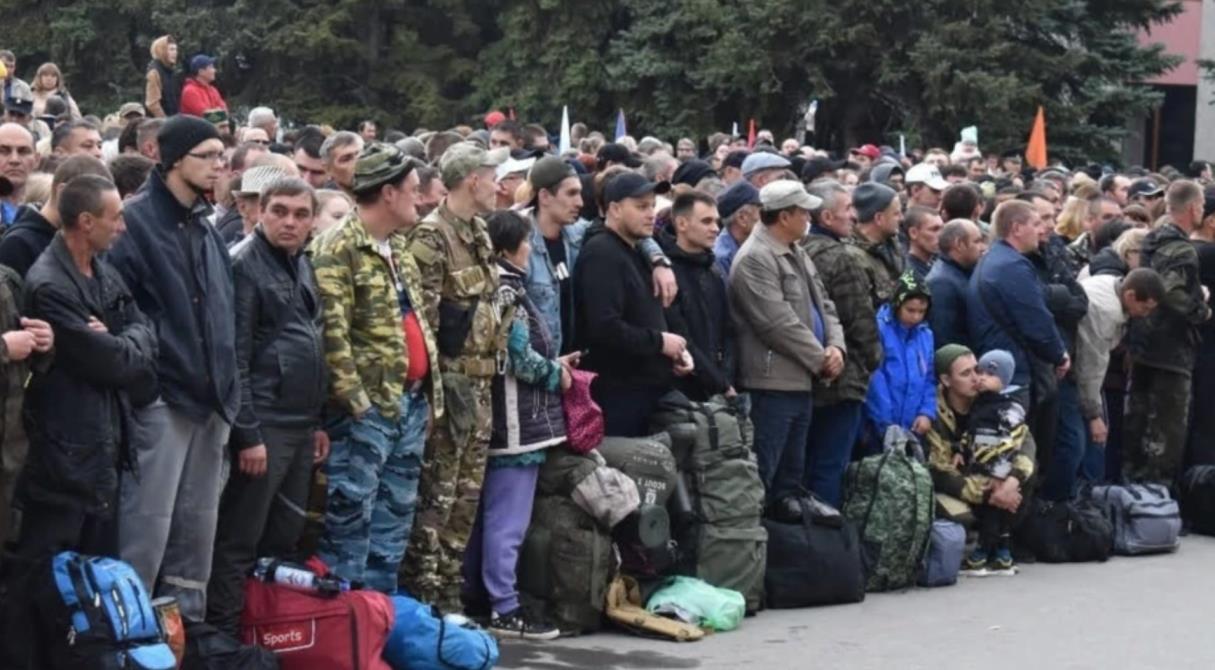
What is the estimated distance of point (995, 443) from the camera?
12062 mm

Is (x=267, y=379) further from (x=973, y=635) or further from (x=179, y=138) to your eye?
(x=973, y=635)

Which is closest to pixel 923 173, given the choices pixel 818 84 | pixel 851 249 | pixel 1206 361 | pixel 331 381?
pixel 1206 361

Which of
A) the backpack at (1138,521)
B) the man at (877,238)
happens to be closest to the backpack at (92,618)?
the man at (877,238)

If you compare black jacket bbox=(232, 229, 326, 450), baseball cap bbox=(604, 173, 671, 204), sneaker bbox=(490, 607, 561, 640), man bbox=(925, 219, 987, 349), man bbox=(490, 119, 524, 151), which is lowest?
sneaker bbox=(490, 607, 561, 640)

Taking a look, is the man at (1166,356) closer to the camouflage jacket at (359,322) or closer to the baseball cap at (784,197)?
the baseball cap at (784,197)

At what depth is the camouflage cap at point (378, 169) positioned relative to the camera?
29.5 feet

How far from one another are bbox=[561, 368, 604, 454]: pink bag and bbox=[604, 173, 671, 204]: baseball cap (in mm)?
986

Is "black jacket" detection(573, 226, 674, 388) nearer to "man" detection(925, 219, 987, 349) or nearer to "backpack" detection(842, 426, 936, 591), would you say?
"backpack" detection(842, 426, 936, 591)

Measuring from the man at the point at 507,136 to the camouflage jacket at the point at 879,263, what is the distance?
3.81 meters

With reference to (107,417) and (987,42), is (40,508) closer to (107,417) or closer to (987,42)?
(107,417)

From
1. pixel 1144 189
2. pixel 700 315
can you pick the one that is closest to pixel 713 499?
pixel 700 315

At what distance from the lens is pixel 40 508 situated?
741 centimetres

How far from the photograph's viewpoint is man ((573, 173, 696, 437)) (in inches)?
406

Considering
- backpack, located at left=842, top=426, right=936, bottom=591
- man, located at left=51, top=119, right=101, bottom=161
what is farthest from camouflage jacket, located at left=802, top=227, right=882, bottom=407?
man, located at left=51, top=119, right=101, bottom=161
